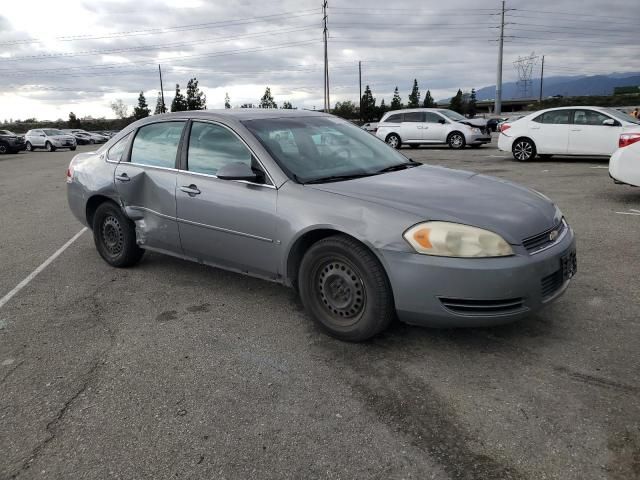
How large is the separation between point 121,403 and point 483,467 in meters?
1.89

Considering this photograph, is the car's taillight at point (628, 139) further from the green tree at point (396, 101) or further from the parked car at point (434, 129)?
the green tree at point (396, 101)

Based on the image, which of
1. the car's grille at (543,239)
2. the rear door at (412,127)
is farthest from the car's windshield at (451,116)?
the car's grille at (543,239)

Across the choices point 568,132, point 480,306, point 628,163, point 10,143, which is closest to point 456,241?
point 480,306

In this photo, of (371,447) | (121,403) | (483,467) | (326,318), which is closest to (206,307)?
(326,318)

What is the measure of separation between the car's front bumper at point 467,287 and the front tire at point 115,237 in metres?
2.97

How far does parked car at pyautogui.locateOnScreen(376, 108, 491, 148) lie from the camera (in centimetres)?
2050

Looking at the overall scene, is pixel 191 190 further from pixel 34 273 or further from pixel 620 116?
pixel 620 116

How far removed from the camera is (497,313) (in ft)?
10.6

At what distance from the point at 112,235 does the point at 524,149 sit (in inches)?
484

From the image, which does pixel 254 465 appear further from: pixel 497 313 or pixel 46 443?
pixel 497 313

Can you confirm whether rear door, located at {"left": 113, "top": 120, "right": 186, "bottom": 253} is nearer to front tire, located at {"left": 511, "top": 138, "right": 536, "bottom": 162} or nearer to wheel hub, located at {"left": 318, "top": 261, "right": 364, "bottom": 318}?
wheel hub, located at {"left": 318, "top": 261, "right": 364, "bottom": 318}

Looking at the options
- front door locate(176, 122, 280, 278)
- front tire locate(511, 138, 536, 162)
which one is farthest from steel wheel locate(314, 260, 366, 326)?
front tire locate(511, 138, 536, 162)

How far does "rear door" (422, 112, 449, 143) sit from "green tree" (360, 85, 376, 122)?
64.8m

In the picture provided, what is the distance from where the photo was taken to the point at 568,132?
1388 cm
